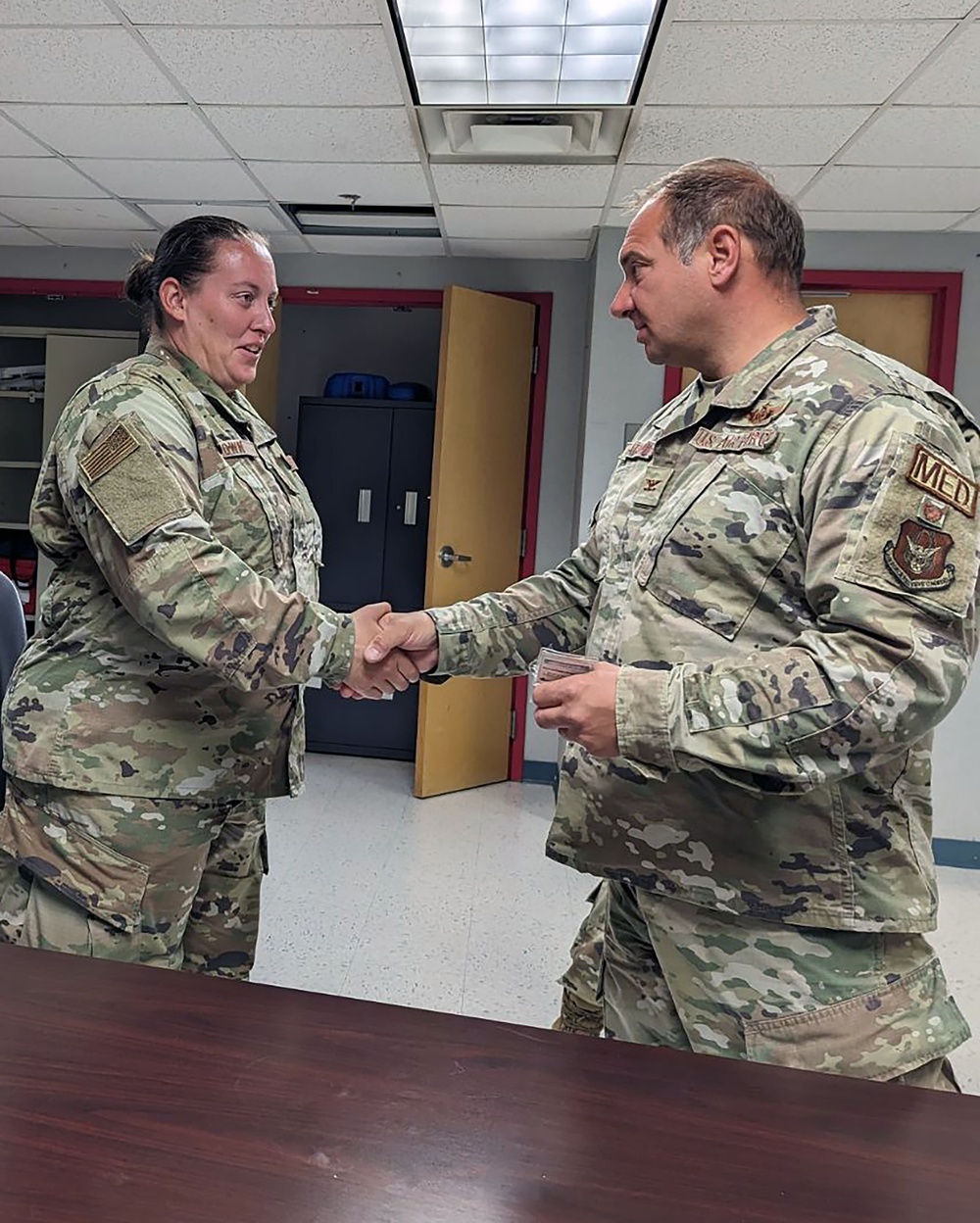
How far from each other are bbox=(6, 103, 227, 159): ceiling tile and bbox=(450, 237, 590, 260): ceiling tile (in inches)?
50.3

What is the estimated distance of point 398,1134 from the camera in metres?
0.65

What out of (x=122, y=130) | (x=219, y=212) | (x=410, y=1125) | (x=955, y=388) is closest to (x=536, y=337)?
(x=219, y=212)

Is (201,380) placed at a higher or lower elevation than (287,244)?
lower

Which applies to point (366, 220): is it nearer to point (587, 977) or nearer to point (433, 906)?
point (433, 906)

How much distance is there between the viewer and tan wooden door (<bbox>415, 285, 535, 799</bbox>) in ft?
13.1

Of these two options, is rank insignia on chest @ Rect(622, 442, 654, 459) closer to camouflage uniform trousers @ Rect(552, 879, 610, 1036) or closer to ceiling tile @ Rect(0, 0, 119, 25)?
camouflage uniform trousers @ Rect(552, 879, 610, 1036)

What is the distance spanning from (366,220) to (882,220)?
2.10 m

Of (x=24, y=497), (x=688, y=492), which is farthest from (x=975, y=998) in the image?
(x=24, y=497)

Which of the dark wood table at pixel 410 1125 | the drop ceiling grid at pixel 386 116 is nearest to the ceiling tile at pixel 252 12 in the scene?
the drop ceiling grid at pixel 386 116

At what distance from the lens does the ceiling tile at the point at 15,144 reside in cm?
300

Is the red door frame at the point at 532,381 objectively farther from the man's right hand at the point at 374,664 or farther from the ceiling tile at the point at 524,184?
the man's right hand at the point at 374,664

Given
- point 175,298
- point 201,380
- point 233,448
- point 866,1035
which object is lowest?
point 866,1035

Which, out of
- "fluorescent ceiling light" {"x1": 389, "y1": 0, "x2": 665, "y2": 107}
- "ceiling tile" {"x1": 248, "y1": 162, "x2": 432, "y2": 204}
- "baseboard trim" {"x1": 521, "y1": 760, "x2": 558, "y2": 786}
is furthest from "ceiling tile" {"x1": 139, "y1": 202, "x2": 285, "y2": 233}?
"baseboard trim" {"x1": 521, "y1": 760, "x2": 558, "y2": 786}

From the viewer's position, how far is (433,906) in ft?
9.41
